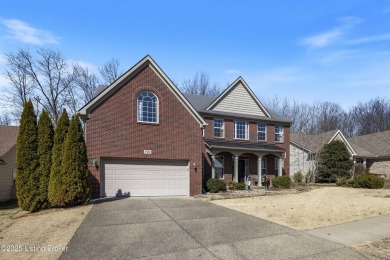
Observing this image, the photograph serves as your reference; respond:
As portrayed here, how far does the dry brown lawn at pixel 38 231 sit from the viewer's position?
277 inches

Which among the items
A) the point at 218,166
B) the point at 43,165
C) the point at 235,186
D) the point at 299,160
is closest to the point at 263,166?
the point at 218,166

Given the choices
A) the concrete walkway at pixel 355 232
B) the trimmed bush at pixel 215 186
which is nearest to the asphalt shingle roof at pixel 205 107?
the trimmed bush at pixel 215 186

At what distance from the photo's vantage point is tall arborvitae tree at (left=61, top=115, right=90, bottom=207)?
1291cm

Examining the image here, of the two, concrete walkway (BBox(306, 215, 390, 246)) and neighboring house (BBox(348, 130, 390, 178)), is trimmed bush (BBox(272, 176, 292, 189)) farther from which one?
neighboring house (BBox(348, 130, 390, 178))

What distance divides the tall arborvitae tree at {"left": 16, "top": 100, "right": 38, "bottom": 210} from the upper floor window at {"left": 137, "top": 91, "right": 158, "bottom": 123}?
18.5ft

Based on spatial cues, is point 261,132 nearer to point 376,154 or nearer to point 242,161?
point 242,161

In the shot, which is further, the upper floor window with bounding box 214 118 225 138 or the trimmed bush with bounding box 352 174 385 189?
the upper floor window with bounding box 214 118 225 138

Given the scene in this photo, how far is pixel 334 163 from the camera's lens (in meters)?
28.9

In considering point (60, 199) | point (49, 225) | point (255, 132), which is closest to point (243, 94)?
point (255, 132)

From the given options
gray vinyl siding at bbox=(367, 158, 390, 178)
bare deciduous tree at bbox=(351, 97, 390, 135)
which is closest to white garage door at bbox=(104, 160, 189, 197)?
gray vinyl siding at bbox=(367, 158, 390, 178)

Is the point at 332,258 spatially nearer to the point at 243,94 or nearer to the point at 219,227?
the point at 219,227

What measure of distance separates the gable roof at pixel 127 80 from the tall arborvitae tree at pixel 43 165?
2246mm

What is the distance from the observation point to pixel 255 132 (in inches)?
1011

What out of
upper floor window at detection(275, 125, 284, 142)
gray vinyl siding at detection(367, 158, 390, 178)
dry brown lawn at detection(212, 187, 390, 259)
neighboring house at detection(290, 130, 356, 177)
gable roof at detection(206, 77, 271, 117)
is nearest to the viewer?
dry brown lawn at detection(212, 187, 390, 259)
